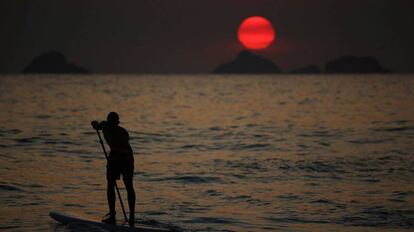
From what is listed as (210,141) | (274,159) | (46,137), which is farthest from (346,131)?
(46,137)

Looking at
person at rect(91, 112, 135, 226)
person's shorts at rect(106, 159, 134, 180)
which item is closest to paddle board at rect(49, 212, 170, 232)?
person at rect(91, 112, 135, 226)

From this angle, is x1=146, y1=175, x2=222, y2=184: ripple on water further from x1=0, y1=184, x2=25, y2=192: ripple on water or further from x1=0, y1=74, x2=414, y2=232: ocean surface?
x1=0, y1=184, x2=25, y2=192: ripple on water

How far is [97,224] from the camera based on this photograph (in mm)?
14492

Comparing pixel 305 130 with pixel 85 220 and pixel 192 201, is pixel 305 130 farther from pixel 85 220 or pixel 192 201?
pixel 85 220

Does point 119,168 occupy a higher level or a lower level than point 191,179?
higher

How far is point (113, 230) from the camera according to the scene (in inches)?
558

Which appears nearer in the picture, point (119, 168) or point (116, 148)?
point (116, 148)

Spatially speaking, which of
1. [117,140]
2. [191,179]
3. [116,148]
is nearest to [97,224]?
[116,148]

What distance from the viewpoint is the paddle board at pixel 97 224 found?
14031 millimetres

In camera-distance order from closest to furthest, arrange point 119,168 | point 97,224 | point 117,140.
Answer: point 117,140
point 119,168
point 97,224

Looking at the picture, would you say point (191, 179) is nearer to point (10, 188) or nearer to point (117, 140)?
point (10, 188)

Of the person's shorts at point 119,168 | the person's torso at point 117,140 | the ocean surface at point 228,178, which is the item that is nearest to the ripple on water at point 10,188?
the ocean surface at point 228,178

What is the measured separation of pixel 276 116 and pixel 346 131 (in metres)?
17.9

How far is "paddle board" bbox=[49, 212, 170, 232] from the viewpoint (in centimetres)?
1403
